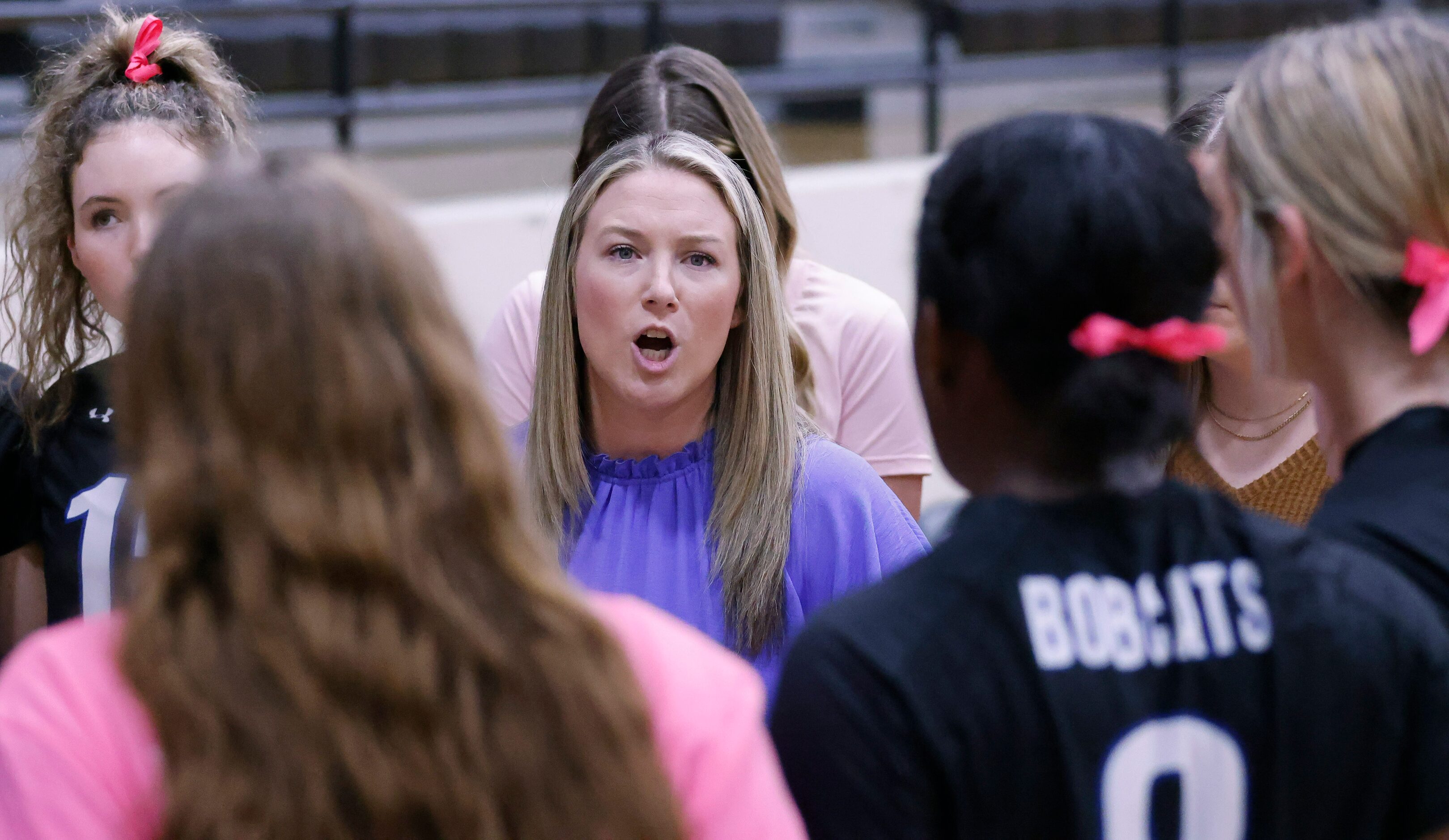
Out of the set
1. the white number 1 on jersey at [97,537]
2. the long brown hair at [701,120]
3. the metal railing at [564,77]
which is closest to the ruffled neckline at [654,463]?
the long brown hair at [701,120]

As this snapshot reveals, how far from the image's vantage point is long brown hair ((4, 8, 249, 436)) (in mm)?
1688

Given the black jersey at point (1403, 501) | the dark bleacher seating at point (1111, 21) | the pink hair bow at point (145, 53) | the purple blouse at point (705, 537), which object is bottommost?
the purple blouse at point (705, 537)

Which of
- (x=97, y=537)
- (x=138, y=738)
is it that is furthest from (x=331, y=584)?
(x=97, y=537)

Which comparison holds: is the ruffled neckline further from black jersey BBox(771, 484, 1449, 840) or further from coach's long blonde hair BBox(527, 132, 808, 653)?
black jersey BBox(771, 484, 1449, 840)

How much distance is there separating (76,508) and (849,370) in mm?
1189

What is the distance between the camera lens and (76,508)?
162cm

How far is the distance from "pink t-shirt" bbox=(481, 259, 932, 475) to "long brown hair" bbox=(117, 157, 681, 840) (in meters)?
1.42

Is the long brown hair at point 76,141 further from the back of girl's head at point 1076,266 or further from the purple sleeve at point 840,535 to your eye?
the back of girl's head at point 1076,266

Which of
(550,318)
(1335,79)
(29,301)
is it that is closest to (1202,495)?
(1335,79)

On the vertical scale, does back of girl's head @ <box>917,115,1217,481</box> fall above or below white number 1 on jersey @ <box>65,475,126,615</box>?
above

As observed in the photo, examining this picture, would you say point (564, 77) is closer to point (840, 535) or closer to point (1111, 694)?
point (840, 535)

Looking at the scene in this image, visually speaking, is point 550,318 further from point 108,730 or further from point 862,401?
point 108,730

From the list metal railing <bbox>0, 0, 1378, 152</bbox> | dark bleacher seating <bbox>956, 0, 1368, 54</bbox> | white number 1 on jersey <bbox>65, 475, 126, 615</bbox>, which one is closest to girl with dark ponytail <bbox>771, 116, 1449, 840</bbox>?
white number 1 on jersey <bbox>65, 475, 126, 615</bbox>

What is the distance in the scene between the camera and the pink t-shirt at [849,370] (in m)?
2.20
